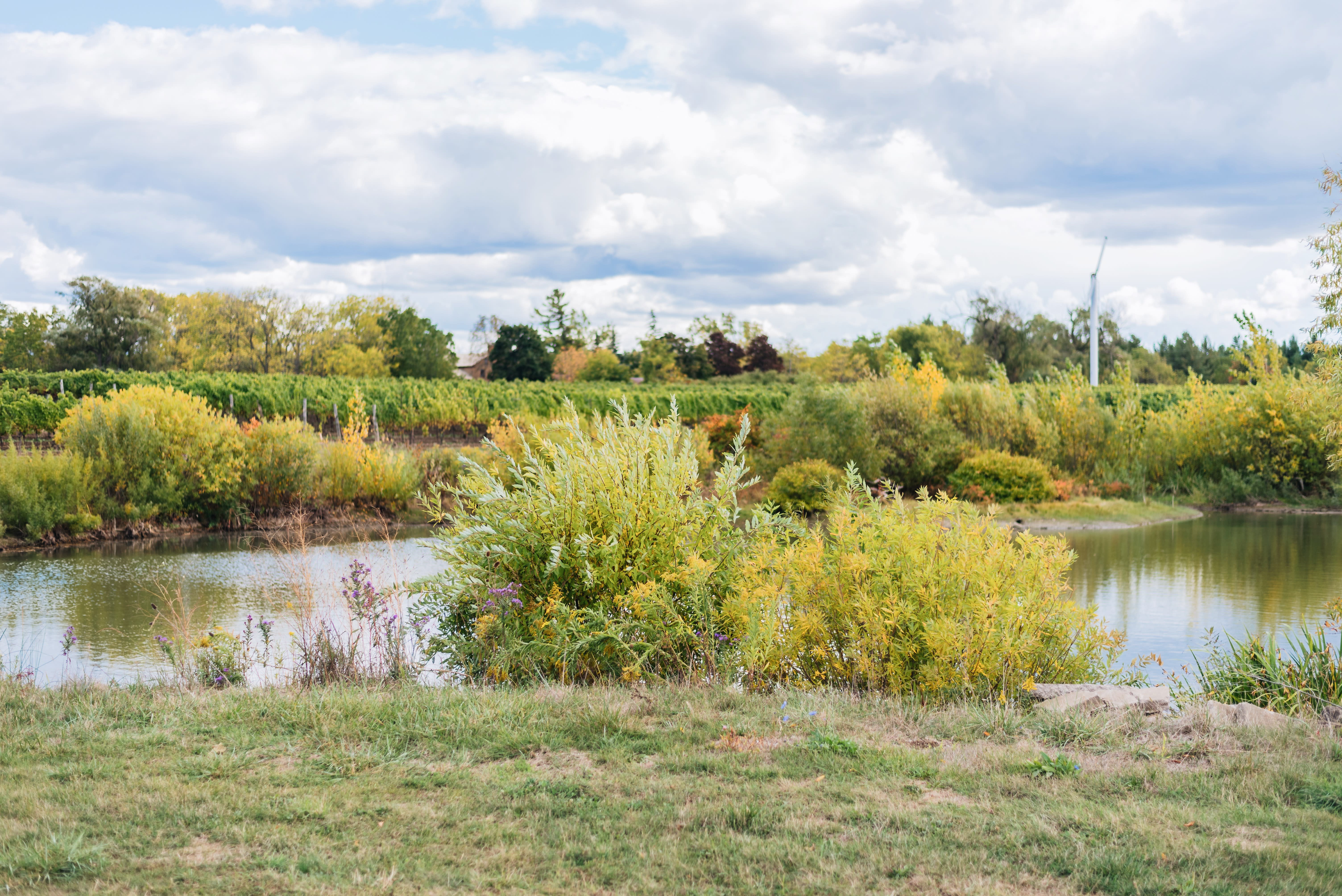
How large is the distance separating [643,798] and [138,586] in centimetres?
1129

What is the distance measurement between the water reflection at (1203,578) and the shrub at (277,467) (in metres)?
14.4

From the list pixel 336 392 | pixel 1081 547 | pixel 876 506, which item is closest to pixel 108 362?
pixel 336 392

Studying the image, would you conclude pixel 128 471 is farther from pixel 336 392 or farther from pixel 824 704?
pixel 336 392

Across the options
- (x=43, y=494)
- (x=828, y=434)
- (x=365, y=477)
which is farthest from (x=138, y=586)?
(x=828, y=434)

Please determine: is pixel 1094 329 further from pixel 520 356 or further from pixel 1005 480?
pixel 520 356

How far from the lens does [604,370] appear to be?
208 feet

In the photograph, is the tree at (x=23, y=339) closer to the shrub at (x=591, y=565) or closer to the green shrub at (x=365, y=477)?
the green shrub at (x=365, y=477)

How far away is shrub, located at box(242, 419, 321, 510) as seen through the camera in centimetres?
1955

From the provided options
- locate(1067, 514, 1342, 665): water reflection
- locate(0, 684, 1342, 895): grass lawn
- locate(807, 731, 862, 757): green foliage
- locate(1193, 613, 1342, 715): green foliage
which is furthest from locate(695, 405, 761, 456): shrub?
locate(807, 731, 862, 757): green foliage

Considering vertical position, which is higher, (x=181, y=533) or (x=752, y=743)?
(x=752, y=743)

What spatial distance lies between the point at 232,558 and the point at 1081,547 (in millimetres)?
14040

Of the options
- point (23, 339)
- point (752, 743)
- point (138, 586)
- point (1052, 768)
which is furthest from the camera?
point (23, 339)

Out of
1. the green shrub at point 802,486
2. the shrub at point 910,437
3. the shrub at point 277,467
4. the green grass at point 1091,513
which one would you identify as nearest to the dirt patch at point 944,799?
the green shrub at point 802,486

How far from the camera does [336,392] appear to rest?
37375 mm
